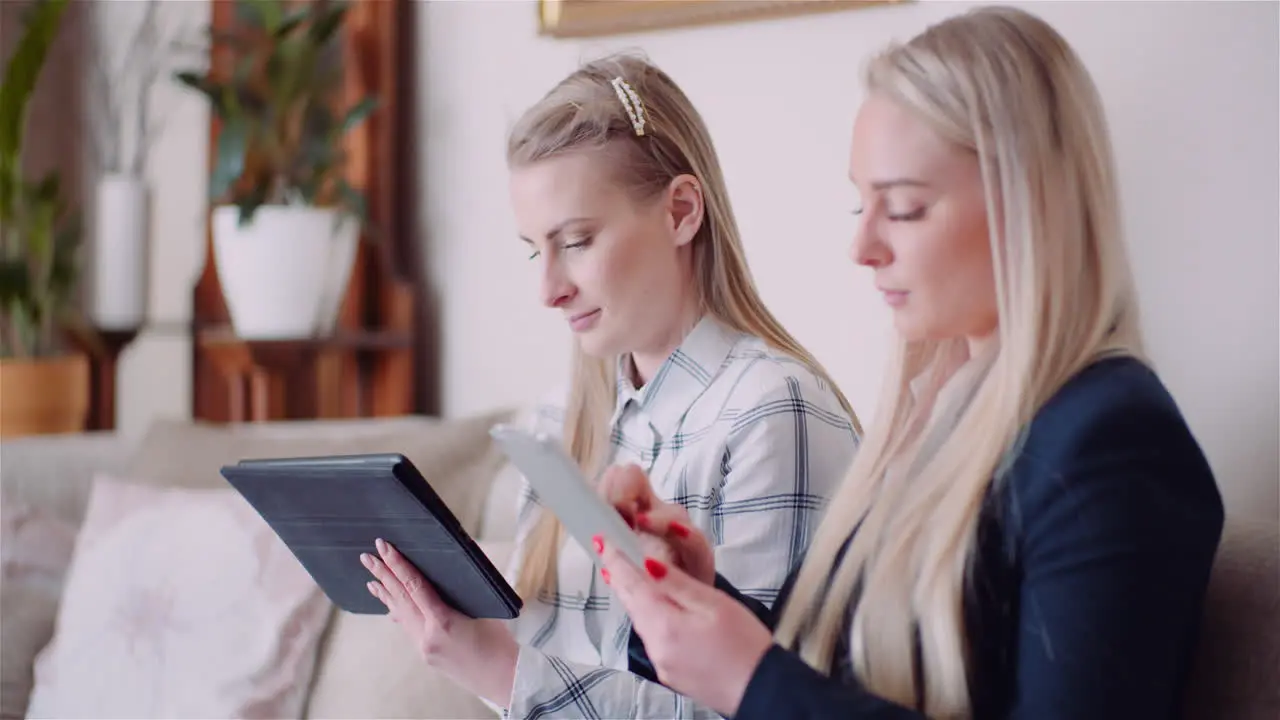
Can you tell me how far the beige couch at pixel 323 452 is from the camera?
1.72 metres

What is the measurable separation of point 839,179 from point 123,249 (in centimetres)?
166

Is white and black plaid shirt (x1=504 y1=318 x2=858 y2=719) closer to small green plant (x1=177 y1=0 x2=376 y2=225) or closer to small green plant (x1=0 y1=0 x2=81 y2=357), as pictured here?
small green plant (x1=177 y1=0 x2=376 y2=225)

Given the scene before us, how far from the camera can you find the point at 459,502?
6.39ft

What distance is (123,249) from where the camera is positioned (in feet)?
9.32

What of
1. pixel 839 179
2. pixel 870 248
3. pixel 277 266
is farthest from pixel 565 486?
pixel 277 266

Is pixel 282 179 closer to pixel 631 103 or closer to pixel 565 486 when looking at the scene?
pixel 631 103

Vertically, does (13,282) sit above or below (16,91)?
below

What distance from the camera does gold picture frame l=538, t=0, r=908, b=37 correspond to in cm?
186

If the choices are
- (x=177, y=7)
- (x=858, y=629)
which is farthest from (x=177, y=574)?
(x=177, y=7)

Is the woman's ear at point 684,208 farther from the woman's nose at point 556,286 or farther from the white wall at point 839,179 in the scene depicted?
the white wall at point 839,179

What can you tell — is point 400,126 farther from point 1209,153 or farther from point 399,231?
point 1209,153

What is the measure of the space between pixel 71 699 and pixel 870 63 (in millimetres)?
1396

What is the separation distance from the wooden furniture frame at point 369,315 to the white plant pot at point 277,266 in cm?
4

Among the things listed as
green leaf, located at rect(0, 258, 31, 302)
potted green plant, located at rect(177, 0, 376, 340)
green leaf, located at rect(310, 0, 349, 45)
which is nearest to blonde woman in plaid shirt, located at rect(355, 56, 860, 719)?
potted green plant, located at rect(177, 0, 376, 340)
